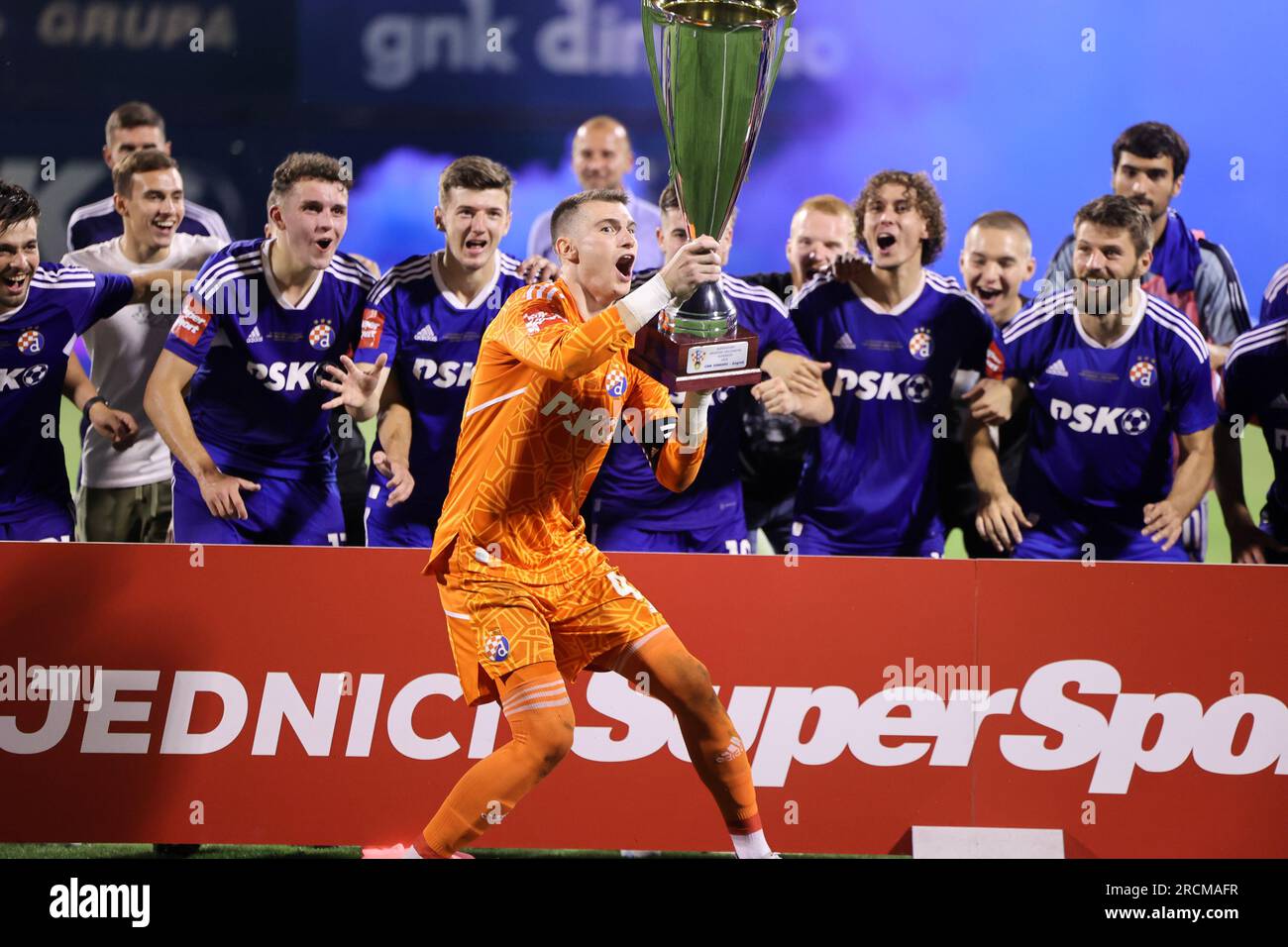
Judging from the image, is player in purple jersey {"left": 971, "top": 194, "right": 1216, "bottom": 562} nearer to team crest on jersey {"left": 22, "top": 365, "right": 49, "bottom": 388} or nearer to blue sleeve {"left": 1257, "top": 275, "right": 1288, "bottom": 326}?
A: blue sleeve {"left": 1257, "top": 275, "right": 1288, "bottom": 326}

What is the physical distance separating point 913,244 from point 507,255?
163 centimetres

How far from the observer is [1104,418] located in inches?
239

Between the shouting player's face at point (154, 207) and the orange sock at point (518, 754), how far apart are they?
2.75m

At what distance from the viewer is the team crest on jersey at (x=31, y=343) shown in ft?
19.5

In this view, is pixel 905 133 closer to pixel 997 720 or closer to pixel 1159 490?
pixel 1159 490

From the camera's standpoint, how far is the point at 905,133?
6035 mm

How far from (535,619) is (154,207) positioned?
274cm

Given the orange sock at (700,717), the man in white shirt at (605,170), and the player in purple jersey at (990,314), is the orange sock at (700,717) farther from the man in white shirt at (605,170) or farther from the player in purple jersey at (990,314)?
the man in white shirt at (605,170)

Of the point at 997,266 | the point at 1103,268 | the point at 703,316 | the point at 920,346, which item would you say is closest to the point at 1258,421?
the point at 1103,268

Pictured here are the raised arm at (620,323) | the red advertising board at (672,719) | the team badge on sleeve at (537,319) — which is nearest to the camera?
the raised arm at (620,323)

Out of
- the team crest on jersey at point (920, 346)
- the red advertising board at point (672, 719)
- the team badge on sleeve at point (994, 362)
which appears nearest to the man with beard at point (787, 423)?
the team crest on jersey at point (920, 346)

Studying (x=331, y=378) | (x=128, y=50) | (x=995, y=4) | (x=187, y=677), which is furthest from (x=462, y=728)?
(x=995, y=4)

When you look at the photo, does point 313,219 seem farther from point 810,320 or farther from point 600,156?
point 810,320

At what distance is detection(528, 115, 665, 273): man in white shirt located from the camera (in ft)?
19.9
